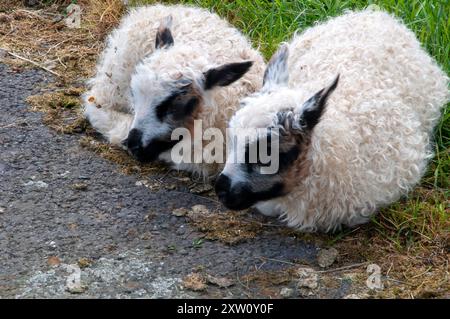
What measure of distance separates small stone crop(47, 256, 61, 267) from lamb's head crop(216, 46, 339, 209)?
3.60ft

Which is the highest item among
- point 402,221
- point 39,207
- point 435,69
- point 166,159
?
point 435,69

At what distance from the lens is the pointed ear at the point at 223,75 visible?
5.73 m

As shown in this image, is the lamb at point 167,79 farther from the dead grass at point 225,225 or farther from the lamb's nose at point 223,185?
the lamb's nose at point 223,185

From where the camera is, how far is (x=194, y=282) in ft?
16.0

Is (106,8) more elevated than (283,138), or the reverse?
(283,138)

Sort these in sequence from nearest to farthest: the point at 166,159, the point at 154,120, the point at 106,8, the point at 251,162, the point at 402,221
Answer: the point at 251,162 < the point at 402,221 < the point at 154,120 < the point at 166,159 < the point at 106,8

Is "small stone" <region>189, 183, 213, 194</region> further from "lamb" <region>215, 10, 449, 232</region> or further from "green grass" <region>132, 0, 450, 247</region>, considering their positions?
"green grass" <region>132, 0, 450, 247</region>

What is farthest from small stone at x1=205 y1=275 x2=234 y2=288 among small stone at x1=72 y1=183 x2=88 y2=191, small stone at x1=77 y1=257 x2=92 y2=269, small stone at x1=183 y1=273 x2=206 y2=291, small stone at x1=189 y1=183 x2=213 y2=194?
small stone at x1=72 y1=183 x2=88 y2=191

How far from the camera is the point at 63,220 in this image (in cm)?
554

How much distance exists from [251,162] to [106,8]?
394cm

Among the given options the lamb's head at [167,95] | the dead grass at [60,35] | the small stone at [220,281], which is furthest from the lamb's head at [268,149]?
the dead grass at [60,35]

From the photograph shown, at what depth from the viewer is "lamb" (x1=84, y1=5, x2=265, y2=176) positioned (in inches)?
229
